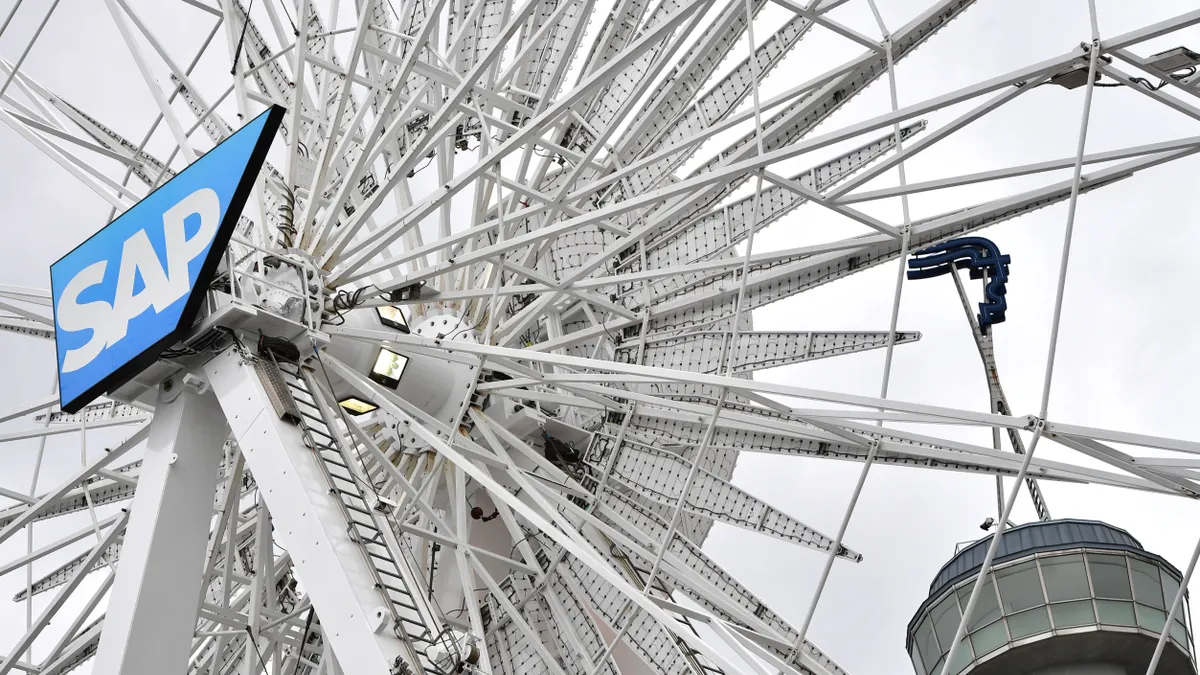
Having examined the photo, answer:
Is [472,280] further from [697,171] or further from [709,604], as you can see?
[709,604]

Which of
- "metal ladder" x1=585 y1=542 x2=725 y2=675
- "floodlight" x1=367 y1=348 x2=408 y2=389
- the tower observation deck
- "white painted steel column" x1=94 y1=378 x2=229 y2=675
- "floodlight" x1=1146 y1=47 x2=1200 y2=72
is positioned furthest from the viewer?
the tower observation deck

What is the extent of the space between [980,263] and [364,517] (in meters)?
9.57

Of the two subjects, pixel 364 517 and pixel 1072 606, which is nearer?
pixel 364 517

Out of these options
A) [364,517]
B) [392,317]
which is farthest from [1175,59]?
[392,317]

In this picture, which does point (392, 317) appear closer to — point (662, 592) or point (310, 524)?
point (662, 592)

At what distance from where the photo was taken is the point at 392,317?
69.7ft

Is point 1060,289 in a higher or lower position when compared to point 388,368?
higher

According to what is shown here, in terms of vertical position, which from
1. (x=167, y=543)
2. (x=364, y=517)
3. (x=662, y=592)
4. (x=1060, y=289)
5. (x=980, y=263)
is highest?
(x=980, y=263)

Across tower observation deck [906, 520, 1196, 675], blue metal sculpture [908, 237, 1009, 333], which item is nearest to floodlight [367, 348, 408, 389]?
blue metal sculpture [908, 237, 1009, 333]

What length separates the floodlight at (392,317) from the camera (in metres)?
21.0

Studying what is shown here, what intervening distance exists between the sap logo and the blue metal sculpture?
9.32m

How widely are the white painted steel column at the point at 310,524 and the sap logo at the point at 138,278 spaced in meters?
1.12

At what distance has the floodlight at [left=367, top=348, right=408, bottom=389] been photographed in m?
20.5

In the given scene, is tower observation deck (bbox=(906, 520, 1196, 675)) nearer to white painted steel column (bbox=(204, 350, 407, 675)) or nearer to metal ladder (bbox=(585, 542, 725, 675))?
metal ladder (bbox=(585, 542, 725, 675))
